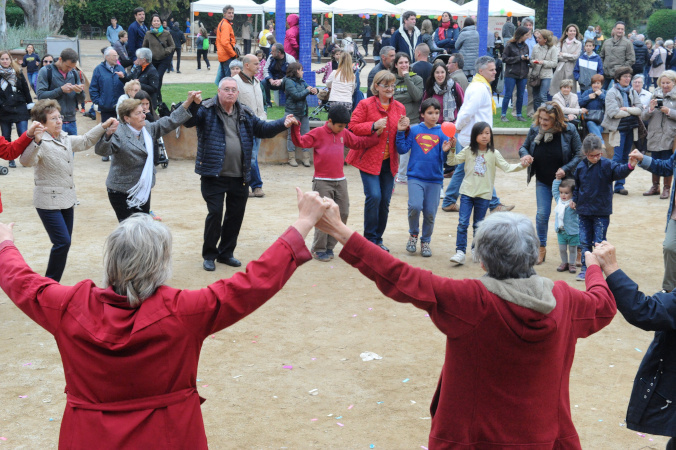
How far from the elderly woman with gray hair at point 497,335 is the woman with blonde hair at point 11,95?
37.4 feet

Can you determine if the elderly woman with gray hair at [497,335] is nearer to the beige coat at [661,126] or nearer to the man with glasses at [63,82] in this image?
the beige coat at [661,126]

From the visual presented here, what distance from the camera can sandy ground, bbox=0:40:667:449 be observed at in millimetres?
4797

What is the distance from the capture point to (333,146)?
27.2ft

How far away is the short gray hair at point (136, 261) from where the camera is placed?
278 cm

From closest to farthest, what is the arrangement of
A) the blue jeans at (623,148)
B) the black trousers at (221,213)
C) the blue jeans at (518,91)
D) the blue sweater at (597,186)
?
1. the blue sweater at (597,186)
2. the black trousers at (221,213)
3. the blue jeans at (623,148)
4. the blue jeans at (518,91)

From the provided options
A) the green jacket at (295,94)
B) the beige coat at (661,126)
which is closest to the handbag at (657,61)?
the beige coat at (661,126)

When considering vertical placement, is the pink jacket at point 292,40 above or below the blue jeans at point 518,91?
above

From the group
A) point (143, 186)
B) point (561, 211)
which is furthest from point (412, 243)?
point (143, 186)

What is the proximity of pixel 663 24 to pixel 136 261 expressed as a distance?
47474 millimetres

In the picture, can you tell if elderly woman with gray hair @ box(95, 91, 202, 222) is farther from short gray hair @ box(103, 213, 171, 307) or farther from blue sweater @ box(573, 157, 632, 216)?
short gray hair @ box(103, 213, 171, 307)

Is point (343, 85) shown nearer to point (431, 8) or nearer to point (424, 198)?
point (424, 198)

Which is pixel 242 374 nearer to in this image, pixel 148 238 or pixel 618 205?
pixel 148 238

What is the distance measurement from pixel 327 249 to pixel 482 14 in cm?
1104

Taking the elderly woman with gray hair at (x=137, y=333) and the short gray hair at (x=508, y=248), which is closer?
the elderly woman with gray hair at (x=137, y=333)
